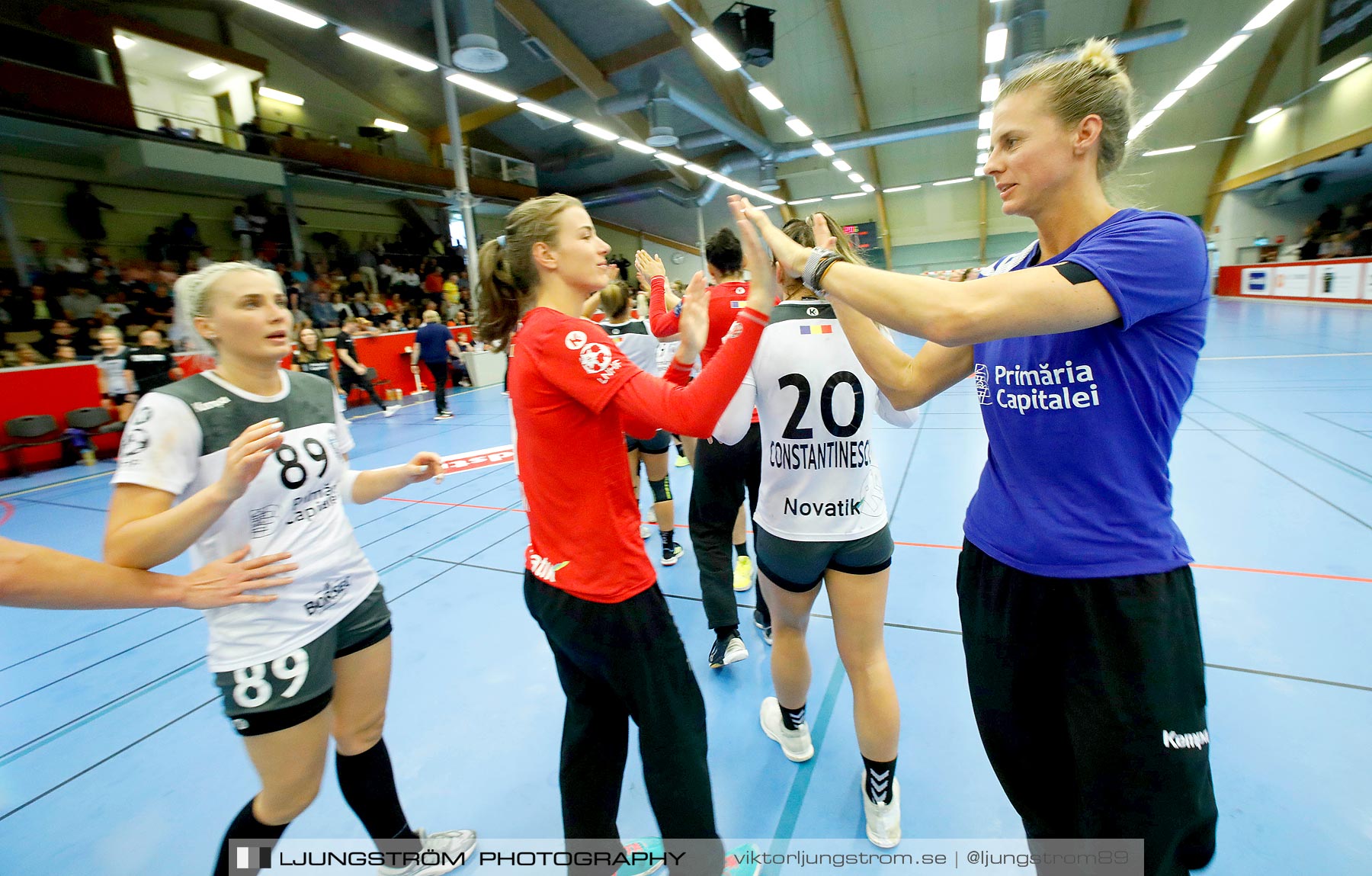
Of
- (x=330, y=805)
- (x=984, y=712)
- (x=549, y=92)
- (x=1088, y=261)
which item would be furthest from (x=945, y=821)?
(x=549, y=92)

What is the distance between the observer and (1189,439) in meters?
5.45

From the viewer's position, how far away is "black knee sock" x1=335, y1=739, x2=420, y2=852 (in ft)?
5.50

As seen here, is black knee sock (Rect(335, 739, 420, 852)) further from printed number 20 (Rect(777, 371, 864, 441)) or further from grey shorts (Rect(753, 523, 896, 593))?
printed number 20 (Rect(777, 371, 864, 441))

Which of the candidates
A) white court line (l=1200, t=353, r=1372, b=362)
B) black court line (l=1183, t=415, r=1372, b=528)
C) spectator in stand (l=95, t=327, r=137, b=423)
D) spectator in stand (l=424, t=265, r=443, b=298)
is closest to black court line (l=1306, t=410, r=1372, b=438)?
black court line (l=1183, t=415, r=1372, b=528)

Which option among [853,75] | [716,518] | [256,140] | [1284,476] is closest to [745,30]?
[853,75]

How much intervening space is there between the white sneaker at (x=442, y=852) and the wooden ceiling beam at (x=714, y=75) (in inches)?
617

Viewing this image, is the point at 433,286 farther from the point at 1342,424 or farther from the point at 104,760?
the point at 1342,424

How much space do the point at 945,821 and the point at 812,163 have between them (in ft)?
87.5

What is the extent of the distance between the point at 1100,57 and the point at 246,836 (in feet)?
8.56

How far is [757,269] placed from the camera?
4.35 ft

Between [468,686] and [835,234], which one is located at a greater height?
[835,234]

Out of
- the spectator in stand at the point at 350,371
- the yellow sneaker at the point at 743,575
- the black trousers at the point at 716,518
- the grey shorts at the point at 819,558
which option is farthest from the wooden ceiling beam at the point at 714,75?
the grey shorts at the point at 819,558

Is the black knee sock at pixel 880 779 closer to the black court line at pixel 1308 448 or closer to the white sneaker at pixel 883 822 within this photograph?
the white sneaker at pixel 883 822

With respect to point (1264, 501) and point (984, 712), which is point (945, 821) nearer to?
point (984, 712)
